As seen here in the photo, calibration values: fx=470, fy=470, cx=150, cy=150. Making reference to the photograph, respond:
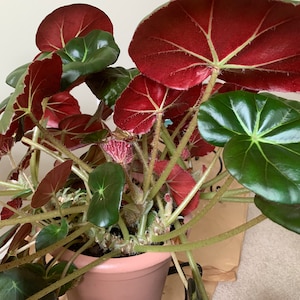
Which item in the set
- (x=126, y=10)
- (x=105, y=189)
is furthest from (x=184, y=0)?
(x=126, y=10)

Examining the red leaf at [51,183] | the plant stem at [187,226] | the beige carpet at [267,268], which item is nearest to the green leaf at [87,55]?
the red leaf at [51,183]

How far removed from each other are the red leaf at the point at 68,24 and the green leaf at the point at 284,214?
0.39m

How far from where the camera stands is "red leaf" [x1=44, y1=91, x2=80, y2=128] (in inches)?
30.0

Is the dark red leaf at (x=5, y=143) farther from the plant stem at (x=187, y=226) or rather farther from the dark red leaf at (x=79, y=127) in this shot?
the plant stem at (x=187, y=226)

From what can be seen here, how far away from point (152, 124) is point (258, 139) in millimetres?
199

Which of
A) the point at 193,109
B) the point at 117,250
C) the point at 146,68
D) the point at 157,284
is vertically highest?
the point at 146,68

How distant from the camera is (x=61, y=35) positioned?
0.73 metres

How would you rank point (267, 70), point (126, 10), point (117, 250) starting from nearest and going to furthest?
1. point (267, 70)
2. point (117, 250)
3. point (126, 10)

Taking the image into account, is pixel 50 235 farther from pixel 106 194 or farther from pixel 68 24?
pixel 68 24

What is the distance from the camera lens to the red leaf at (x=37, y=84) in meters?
0.53

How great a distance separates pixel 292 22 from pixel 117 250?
0.37m

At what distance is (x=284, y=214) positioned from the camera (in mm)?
446

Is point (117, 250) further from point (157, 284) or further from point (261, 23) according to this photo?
point (261, 23)

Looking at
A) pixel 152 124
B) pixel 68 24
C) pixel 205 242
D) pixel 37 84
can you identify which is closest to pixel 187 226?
pixel 205 242
